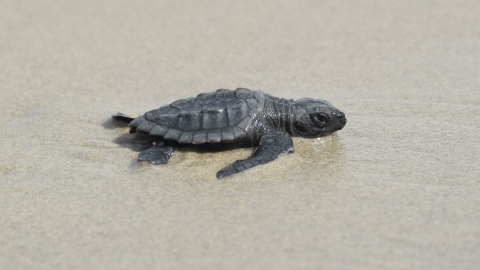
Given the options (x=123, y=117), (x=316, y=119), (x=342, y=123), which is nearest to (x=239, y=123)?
(x=316, y=119)

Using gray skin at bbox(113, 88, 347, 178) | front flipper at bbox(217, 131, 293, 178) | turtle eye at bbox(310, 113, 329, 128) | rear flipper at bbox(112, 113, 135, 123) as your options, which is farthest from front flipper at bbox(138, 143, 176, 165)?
turtle eye at bbox(310, 113, 329, 128)

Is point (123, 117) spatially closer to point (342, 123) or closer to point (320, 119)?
point (320, 119)

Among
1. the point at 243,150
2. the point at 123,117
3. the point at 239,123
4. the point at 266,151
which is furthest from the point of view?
the point at 123,117

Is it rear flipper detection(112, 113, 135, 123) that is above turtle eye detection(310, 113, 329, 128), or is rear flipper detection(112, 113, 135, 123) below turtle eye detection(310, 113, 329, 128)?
below

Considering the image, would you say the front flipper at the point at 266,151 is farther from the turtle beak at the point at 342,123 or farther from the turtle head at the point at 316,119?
the turtle beak at the point at 342,123

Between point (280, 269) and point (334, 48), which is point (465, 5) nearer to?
point (334, 48)

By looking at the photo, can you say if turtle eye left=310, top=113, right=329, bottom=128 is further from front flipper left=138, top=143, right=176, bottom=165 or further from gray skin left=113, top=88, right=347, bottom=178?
front flipper left=138, top=143, right=176, bottom=165
